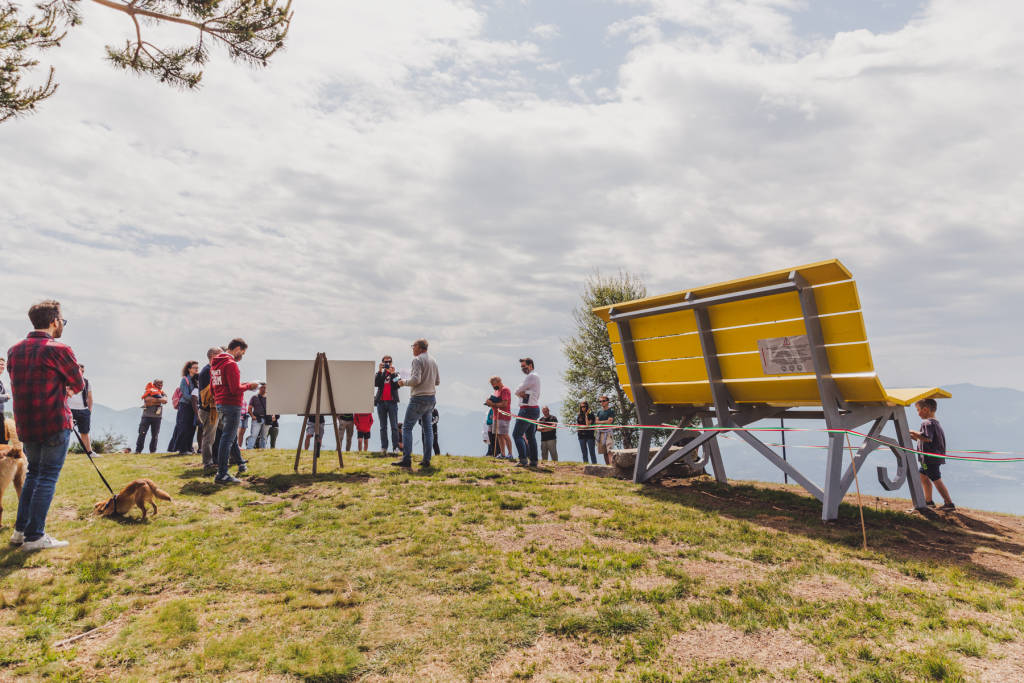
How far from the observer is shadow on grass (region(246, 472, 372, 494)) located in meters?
10.0

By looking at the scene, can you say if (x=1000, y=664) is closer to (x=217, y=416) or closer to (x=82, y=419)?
(x=217, y=416)

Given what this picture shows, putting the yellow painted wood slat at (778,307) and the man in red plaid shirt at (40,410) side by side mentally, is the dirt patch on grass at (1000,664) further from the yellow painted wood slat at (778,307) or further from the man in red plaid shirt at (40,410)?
the man in red plaid shirt at (40,410)

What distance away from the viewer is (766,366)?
783cm

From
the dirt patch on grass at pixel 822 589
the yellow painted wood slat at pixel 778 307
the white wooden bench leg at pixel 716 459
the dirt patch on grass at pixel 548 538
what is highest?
the yellow painted wood slat at pixel 778 307

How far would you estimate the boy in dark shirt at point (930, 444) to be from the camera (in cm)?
873

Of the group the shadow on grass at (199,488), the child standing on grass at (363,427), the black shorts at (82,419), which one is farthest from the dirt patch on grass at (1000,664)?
the black shorts at (82,419)

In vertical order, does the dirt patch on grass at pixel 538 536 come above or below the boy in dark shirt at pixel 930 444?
below

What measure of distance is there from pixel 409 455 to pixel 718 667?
8.40 metres

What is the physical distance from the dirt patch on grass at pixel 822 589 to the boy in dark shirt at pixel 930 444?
4624mm

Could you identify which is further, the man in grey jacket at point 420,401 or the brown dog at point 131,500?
the man in grey jacket at point 420,401

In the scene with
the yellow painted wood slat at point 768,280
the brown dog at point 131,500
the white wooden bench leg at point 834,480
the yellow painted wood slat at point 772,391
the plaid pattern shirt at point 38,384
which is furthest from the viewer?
the brown dog at point 131,500

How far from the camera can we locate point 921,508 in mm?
8289

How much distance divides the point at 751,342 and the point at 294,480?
8.05m

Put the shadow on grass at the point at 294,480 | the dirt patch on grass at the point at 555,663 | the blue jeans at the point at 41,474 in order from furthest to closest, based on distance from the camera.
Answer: the shadow on grass at the point at 294,480, the blue jeans at the point at 41,474, the dirt patch on grass at the point at 555,663
